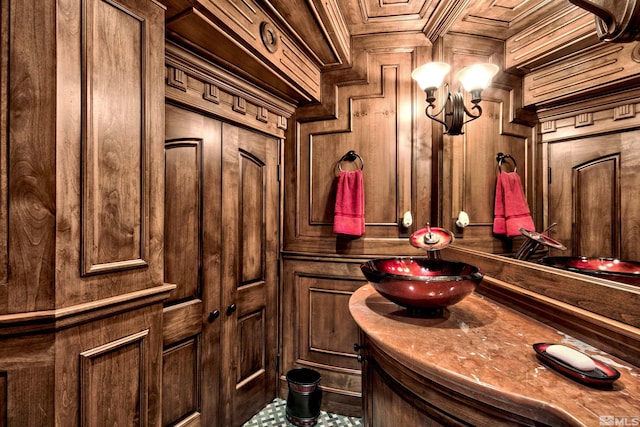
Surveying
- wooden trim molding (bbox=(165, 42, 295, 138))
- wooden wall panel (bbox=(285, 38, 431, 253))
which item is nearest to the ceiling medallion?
wooden trim molding (bbox=(165, 42, 295, 138))

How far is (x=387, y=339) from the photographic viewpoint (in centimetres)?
90

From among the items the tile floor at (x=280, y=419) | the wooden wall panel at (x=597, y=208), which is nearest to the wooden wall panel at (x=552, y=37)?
the wooden wall panel at (x=597, y=208)

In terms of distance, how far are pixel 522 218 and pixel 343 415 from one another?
1.80 meters

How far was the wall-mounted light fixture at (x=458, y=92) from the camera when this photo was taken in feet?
5.18

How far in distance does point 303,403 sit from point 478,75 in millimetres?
2308

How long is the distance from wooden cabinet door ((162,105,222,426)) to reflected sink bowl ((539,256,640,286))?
66.7 inches

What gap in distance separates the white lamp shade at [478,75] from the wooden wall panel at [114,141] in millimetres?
1613

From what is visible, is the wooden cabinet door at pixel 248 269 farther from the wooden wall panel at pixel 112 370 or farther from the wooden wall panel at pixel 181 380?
the wooden wall panel at pixel 112 370

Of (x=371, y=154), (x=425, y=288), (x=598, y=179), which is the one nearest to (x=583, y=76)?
(x=598, y=179)

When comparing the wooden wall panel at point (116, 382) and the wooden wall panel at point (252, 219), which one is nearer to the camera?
the wooden wall panel at point (116, 382)

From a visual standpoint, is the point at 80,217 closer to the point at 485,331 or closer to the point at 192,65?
the point at 192,65

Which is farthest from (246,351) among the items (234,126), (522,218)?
(522,218)

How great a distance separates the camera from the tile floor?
1929 mm

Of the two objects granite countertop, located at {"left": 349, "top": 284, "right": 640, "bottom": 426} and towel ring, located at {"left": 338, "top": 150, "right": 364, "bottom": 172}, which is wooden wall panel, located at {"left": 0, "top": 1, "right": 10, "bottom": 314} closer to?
granite countertop, located at {"left": 349, "top": 284, "right": 640, "bottom": 426}
